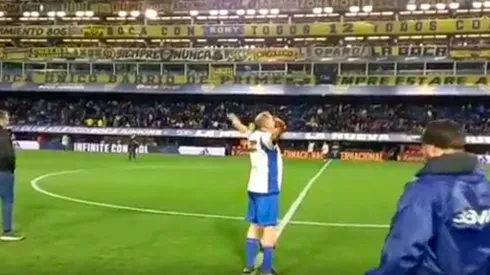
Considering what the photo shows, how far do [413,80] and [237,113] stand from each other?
13.7 metres

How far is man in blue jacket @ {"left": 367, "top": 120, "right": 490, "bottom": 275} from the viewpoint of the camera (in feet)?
12.5

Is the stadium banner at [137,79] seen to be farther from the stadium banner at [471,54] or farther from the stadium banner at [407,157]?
the stadium banner at [471,54]

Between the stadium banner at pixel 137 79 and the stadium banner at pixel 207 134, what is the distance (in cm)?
390

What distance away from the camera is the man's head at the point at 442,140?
405cm

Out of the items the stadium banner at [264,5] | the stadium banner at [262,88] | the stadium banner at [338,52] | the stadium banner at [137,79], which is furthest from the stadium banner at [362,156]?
the stadium banner at [264,5]

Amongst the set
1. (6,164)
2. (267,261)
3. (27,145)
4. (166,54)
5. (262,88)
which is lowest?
(27,145)

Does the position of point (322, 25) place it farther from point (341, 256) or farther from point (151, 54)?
point (341, 256)

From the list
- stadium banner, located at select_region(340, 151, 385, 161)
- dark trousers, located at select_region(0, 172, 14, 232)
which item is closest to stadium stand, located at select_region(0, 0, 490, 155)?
stadium banner, located at select_region(340, 151, 385, 161)

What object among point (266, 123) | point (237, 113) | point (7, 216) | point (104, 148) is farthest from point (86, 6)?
point (266, 123)

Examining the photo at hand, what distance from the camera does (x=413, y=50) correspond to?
173ft

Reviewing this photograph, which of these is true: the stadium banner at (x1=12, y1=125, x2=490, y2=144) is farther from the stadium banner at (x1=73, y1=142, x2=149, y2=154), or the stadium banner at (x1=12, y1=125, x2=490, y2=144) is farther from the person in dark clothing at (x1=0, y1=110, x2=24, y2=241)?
the person in dark clothing at (x1=0, y1=110, x2=24, y2=241)

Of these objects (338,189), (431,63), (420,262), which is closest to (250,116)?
(431,63)

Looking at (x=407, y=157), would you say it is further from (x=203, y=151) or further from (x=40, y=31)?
(x=40, y=31)

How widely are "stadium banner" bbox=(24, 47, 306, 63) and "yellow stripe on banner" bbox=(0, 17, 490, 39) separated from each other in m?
2.41
